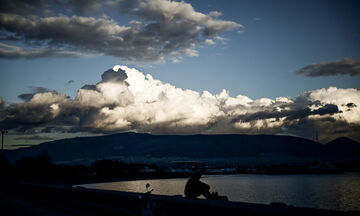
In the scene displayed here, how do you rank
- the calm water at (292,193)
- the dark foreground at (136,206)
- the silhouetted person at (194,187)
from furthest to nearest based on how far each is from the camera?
the calm water at (292,193)
the silhouetted person at (194,187)
the dark foreground at (136,206)

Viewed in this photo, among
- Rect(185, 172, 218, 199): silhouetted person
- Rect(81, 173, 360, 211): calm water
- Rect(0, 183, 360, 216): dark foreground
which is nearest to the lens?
Rect(0, 183, 360, 216): dark foreground

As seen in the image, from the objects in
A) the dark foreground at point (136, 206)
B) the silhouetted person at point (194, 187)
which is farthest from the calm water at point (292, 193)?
the dark foreground at point (136, 206)

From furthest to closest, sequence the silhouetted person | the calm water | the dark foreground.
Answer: the calm water
the silhouetted person
the dark foreground

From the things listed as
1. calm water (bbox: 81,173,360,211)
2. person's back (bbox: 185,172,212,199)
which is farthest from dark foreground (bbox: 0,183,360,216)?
calm water (bbox: 81,173,360,211)

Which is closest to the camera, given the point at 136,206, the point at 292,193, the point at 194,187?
the point at 136,206

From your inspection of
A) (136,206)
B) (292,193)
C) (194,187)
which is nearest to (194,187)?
(194,187)

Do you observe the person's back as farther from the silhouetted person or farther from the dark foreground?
the dark foreground

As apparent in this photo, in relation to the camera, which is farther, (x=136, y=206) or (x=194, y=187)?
(x=194, y=187)

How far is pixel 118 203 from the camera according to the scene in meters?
19.6

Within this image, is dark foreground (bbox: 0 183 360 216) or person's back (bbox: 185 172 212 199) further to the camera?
person's back (bbox: 185 172 212 199)

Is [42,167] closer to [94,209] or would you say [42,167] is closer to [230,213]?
[94,209]

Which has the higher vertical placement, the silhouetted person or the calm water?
the silhouetted person

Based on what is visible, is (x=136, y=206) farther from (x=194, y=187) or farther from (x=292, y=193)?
(x=292, y=193)

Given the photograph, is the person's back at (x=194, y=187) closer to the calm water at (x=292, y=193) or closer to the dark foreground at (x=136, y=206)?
the dark foreground at (x=136, y=206)
